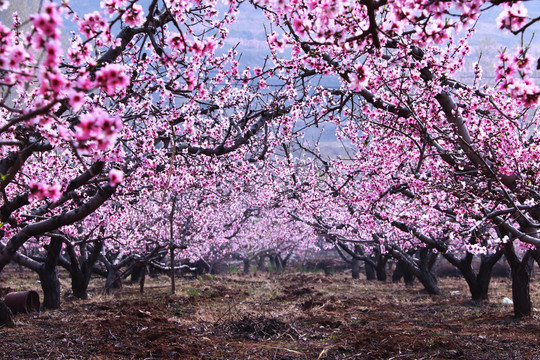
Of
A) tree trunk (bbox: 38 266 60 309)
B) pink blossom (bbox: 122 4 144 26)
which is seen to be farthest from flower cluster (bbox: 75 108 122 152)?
tree trunk (bbox: 38 266 60 309)

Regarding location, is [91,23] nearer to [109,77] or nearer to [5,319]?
[109,77]

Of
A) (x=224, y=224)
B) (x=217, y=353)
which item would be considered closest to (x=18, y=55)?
(x=217, y=353)

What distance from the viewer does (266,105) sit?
8023 mm

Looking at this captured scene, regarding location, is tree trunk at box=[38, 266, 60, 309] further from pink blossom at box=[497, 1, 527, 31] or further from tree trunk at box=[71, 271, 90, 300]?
pink blossom at box=[497, 1, 527, 31]

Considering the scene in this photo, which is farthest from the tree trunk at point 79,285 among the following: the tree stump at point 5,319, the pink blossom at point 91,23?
the pink blossom at point 91,23

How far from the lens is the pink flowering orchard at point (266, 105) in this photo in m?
2.98

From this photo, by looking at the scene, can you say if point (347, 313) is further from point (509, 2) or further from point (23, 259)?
point (509, 2)

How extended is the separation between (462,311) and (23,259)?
10994 millimetres

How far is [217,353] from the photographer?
20.5 ft

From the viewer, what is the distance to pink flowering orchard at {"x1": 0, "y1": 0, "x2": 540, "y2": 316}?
2.98 metres

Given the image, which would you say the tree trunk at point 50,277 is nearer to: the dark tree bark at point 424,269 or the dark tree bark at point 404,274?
the dark tree bark at point 424,269

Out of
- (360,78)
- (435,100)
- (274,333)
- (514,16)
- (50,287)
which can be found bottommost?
(274,333)

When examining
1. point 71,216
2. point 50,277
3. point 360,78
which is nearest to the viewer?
point 360,78

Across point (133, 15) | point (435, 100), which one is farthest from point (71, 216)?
point (435, 100)
